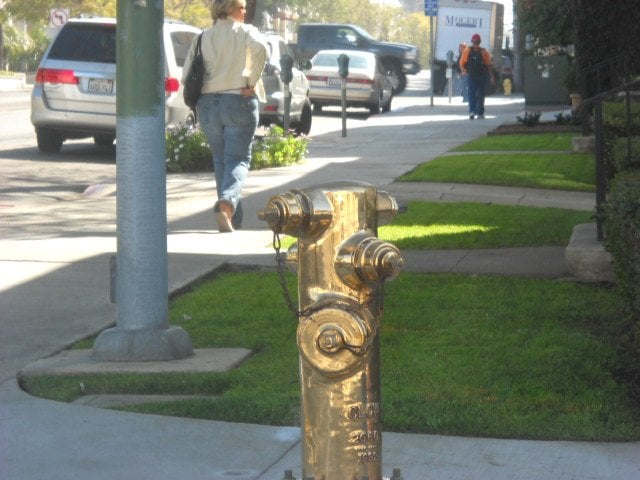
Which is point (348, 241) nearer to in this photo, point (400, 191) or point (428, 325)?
point (428, 325)

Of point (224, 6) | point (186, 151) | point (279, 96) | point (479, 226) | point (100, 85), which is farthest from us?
point (279, 96)

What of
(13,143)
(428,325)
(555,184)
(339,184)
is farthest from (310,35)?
(339,184)

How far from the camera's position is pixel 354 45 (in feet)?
137

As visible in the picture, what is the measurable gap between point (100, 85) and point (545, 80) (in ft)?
53.8

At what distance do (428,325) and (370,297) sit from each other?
3454mm

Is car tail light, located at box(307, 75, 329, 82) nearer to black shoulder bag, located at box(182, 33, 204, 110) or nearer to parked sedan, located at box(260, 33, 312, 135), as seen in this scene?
parked sedan, located at box(260, 33, 312, 135)

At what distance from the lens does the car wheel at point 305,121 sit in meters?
23.1

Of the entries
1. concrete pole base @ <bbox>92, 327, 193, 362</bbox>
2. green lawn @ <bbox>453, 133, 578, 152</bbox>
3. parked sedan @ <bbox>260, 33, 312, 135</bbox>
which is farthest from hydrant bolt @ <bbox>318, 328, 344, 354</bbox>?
parked sedan @ <bbox>260, 33, 312, 135</bbox>

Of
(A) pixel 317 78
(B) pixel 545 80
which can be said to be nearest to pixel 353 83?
(A) pixel 317 78

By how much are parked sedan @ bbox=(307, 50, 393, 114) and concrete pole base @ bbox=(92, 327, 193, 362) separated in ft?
77.4

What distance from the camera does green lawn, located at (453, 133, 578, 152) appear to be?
1833 cm

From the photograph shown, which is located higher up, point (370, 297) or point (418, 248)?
point (370, 297)

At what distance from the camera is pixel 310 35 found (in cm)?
4194

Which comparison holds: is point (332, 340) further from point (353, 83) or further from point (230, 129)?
point (353, 83)
